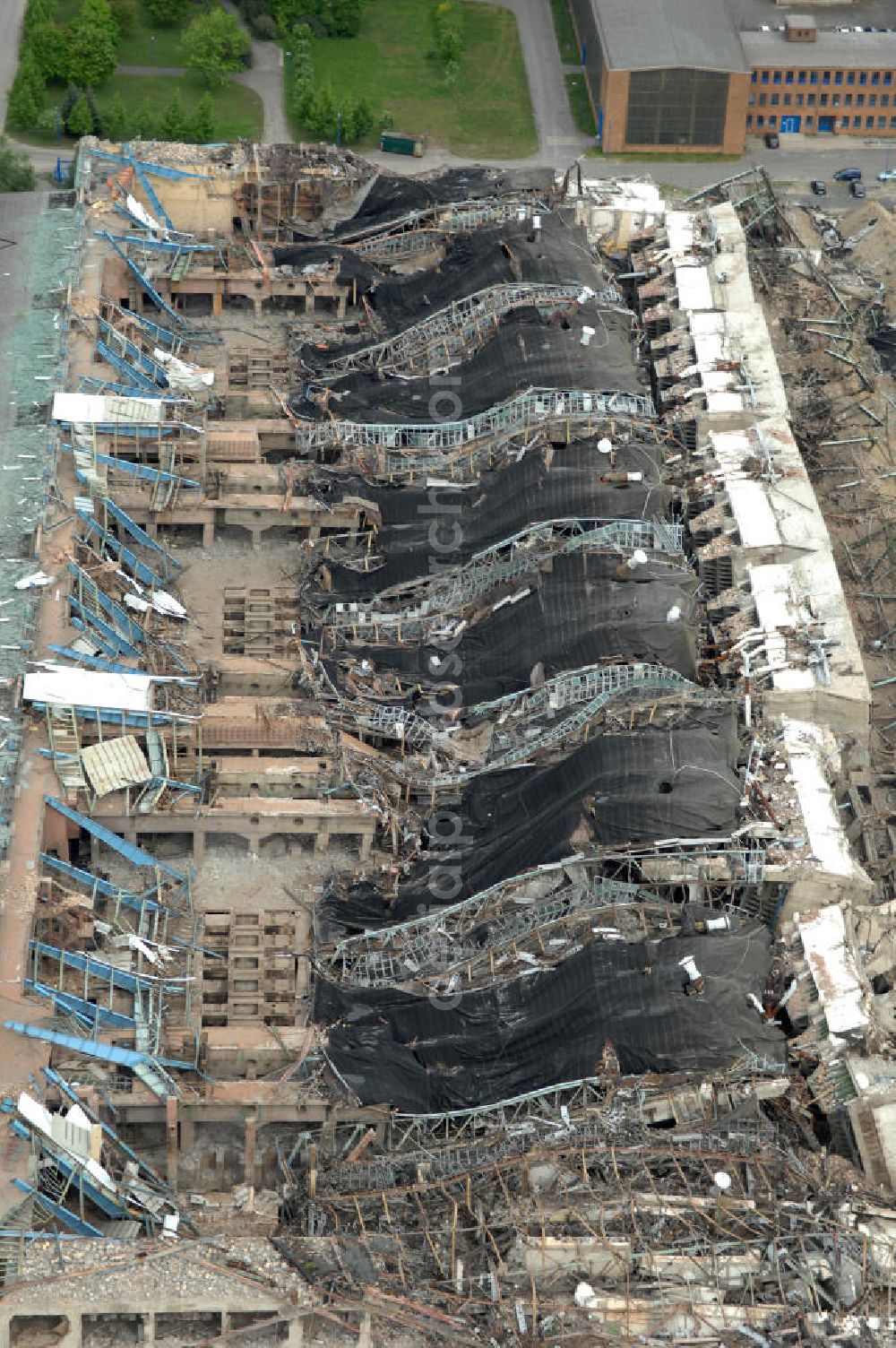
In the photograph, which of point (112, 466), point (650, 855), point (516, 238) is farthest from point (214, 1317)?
point (516, 238)

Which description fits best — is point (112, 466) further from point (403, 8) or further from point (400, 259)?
point (403, 8)

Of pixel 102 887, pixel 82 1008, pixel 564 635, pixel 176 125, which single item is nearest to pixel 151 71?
pixel 176 125

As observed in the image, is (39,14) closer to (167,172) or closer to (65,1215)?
(167,172)

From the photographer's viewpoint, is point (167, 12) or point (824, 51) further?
point (167, 12)

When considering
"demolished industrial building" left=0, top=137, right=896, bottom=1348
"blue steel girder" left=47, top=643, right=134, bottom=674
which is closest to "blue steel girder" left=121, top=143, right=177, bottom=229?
"demolished industrial building" left=0, top=137, right=896, bottom=1348

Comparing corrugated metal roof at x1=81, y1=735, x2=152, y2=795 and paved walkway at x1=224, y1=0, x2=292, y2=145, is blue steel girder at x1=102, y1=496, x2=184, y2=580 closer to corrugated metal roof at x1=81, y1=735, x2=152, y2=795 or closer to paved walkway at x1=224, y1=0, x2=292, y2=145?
corrugated metal roof at x1=81, y1=735, x2=152, y2=795

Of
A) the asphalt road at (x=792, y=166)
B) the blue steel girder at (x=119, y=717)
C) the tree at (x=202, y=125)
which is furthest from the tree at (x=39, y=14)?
the blue steel girder at (x=119, y=717)
